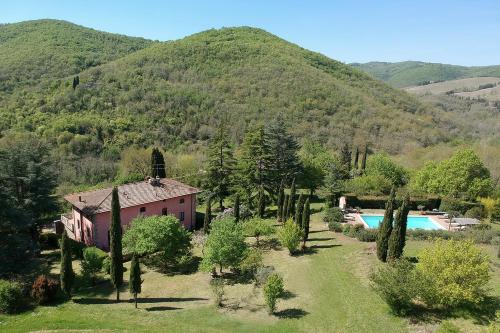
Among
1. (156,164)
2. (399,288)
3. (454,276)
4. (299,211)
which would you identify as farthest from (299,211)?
(156,164)

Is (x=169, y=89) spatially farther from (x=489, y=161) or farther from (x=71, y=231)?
(x=489, y=161)

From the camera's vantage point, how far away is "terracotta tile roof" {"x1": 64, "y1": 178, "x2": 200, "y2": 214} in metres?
37.6

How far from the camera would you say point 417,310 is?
22391mm

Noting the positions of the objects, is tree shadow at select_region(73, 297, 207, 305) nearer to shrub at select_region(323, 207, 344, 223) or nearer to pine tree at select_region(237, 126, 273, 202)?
shrub at select_region(323, 207, 344, 223)

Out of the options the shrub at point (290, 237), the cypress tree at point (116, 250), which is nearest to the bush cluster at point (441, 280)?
the shrub at point (290, 237)

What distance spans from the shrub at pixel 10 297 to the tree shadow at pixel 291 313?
16.1 metres

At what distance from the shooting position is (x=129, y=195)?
131 feet

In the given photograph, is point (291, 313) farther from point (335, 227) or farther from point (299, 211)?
point (335, 227)

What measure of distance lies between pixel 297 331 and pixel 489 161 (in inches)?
2088

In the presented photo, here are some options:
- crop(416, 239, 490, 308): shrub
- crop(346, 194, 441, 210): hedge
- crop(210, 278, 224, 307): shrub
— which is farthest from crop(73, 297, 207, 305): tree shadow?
crop(346, 194, 441, 210): hedge

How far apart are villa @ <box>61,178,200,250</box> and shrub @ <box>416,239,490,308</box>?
86.6 ft

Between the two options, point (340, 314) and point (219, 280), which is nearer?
point (340, 314)

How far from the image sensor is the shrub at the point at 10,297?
931 inches

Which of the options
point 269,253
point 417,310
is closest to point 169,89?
point 269,253
